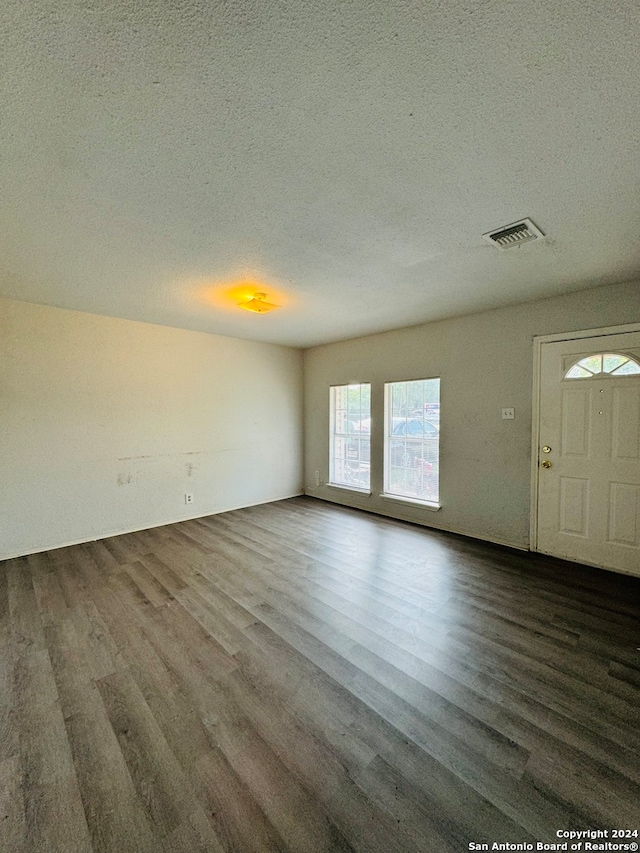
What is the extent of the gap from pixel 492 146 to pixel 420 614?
2708 millimetres

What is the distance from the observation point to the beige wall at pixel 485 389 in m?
3.21

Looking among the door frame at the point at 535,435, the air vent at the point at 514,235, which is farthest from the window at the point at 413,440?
the air vent at the point at 514,235

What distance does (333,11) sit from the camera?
94cm

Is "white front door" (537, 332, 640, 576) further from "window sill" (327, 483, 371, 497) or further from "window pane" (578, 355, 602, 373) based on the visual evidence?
"window sill" (327, 483, 371, 497)

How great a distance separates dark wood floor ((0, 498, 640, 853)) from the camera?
1.15 m

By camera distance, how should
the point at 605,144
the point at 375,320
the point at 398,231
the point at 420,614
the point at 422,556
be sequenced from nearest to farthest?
the point at 605,144
the point at 398,231
the point at 420,614
the point at 422,556
the point at 375,320

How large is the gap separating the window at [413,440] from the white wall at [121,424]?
1.98 m

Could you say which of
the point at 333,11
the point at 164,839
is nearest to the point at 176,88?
the point at 333,11

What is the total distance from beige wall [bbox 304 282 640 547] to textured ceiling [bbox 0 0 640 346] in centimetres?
57

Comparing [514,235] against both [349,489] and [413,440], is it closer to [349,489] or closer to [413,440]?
[413,440]

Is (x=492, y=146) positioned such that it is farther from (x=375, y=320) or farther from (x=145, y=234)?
(x=375, y=320)

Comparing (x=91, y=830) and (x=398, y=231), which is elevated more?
(x=398, y=231)

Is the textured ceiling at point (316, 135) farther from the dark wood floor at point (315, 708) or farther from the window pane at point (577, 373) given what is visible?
the dark wood floor at point (315, 708)

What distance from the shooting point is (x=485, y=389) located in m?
3.72
